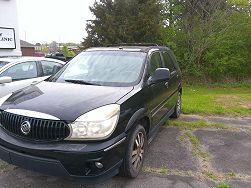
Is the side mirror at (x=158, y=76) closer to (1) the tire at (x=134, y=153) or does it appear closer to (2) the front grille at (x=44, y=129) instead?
(1) the tire at (x=134, y=153)

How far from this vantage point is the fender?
11.2 feet

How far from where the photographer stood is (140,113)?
372 cm

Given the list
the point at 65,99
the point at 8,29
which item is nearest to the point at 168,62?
the point at 65,99

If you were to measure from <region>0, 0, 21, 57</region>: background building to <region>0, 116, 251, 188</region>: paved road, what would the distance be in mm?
10075

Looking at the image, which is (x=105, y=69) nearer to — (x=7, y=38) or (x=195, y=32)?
(x=7, y=38)

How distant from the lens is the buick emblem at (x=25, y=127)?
3064 millimetres

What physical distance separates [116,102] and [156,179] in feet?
3.95

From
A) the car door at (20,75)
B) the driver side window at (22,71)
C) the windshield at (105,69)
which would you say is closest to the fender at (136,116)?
the windshield at (105,69)

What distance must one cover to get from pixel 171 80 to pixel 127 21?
9188mm

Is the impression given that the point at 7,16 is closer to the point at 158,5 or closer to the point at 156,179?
the point at 158,5

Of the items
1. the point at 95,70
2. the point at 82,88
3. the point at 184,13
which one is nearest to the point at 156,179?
the point at 82,88

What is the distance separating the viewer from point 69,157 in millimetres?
2891

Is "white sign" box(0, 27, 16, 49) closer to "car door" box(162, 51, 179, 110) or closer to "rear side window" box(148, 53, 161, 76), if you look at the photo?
Answer: "car door" box(162, 51, 179, 110)

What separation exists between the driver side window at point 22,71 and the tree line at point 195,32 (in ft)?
25.7
